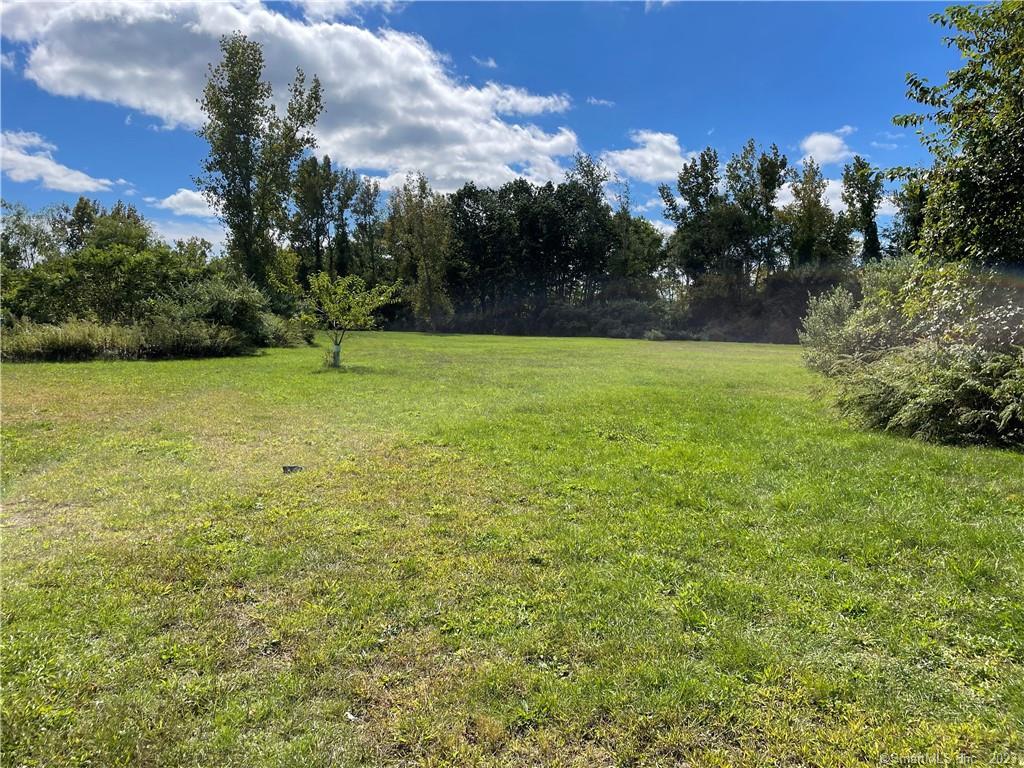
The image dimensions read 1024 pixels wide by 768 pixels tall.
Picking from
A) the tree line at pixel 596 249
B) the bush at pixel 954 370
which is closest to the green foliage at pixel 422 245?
the tree line at pixel 596 249

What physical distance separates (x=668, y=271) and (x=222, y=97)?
36.3 m

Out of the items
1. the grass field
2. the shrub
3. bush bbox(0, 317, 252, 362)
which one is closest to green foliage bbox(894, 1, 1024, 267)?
the grass field

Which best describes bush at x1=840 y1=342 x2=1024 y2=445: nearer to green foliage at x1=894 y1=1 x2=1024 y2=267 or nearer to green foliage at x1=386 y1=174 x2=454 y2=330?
green foliage at x1=894 y1=1 x2=1024 y2=267

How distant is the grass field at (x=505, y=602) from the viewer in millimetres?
2225

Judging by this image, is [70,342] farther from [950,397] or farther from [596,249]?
[596,249]

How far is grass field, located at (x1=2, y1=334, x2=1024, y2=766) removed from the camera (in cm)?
222

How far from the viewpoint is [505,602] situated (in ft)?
10.5

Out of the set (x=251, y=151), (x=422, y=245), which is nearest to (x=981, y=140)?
(x=251, y=151)

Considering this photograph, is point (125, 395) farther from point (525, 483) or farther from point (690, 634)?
point (690, 634)

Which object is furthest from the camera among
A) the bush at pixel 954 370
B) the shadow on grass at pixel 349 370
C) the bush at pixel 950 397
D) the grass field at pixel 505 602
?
the shadow on grass at pixel 349 370

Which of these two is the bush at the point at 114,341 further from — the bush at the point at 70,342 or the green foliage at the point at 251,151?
the green foliage at the point at 251,151

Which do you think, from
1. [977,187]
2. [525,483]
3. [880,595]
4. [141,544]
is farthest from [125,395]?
[977,187]

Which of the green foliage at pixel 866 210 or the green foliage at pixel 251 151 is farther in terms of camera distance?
the green foliage at pixel 866 210

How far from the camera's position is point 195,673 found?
2537mm
